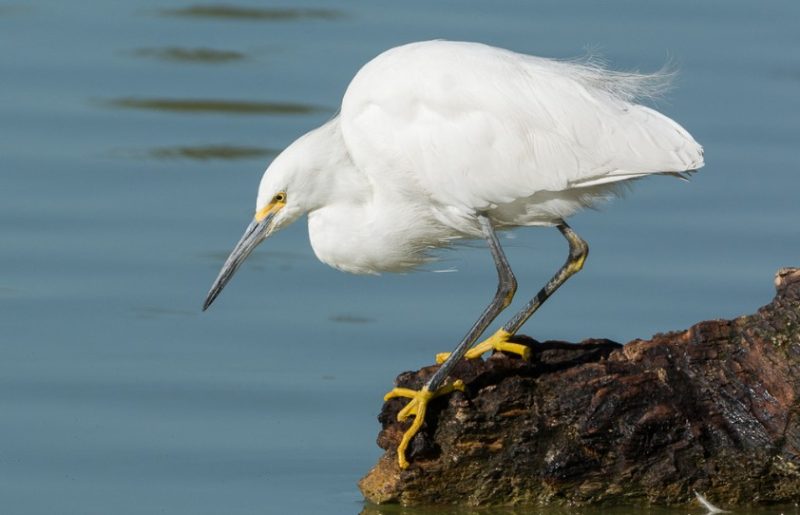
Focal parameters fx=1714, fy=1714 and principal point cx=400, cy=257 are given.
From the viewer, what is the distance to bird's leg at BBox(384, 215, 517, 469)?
7.55 m

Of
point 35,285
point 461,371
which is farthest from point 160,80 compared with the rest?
point 461,371

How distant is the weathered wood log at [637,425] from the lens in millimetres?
7258

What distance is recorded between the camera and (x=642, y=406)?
730 centimetres

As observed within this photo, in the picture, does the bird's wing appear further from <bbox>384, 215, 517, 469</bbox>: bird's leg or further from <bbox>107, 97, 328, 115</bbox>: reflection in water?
<bbox>107, 97, 328, 115</bbox>: reflection in water

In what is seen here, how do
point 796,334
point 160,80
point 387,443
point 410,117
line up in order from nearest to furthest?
point 796,334 < point 387,443 < point 410,117 < point 160,80

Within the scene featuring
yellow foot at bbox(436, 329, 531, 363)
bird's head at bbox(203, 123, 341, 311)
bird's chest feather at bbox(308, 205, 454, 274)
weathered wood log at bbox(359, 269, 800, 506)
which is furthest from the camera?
bird's chest feather at bbox(308, 205, 454, 274)

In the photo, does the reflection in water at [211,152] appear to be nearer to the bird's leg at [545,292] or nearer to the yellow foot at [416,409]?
the bird's leg at [545,292]

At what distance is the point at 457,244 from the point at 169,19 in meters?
6.39

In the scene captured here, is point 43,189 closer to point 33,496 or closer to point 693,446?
point 33,496

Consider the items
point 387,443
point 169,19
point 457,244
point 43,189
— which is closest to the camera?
point 387,443

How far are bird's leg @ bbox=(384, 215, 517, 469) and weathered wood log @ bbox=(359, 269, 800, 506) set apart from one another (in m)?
0.06

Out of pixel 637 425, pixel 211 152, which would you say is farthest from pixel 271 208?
pixel 211 152

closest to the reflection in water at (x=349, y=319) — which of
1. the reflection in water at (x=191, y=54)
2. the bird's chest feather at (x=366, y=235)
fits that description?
the bird's chest feather at (x=366, y=235)

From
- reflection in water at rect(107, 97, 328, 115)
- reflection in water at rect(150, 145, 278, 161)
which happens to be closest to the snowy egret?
reflection in water at rect(150, 145, 278, 161)
